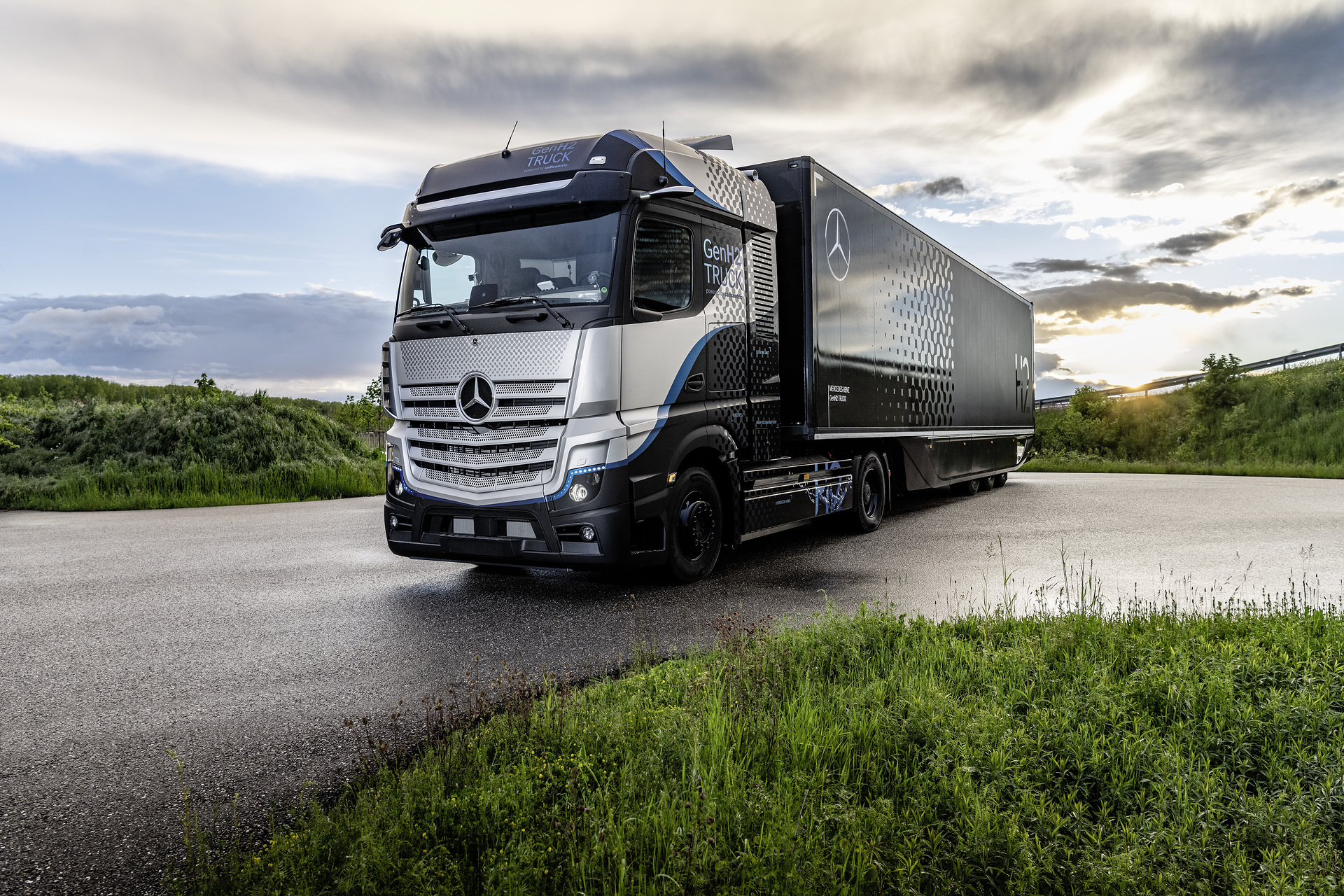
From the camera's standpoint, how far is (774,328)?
27.8 feet

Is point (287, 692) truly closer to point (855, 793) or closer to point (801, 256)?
point (855, 793)

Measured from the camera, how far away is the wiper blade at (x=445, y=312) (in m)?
6.78

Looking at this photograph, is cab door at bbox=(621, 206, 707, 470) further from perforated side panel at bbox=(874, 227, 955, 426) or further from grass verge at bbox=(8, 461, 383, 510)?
grass verge at bbox=(8, 461, 383, 510)

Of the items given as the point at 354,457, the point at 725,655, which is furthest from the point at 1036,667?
the point at 354,457

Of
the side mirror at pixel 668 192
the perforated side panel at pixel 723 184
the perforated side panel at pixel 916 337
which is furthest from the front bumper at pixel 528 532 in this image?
the perforated side panel at pixel 916 337

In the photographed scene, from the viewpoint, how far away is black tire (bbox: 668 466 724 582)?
708 cm

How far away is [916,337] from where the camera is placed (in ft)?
40.2

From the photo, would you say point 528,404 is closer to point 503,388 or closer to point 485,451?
point 503,388

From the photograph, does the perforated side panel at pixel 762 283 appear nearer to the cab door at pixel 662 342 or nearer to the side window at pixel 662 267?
the cab door at pixel 662 342

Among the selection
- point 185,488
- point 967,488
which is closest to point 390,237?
point 185,488

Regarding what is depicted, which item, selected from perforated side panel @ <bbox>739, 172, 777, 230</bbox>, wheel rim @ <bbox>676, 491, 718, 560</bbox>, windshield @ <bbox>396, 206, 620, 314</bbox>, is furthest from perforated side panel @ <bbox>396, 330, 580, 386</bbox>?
perforated side panel @ <bbox>739, 172, 777, 230</bbox>

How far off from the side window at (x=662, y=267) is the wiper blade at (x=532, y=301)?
1.86ft

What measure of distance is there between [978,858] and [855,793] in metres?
0.45

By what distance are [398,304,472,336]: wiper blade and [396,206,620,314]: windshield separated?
0.7 inches
